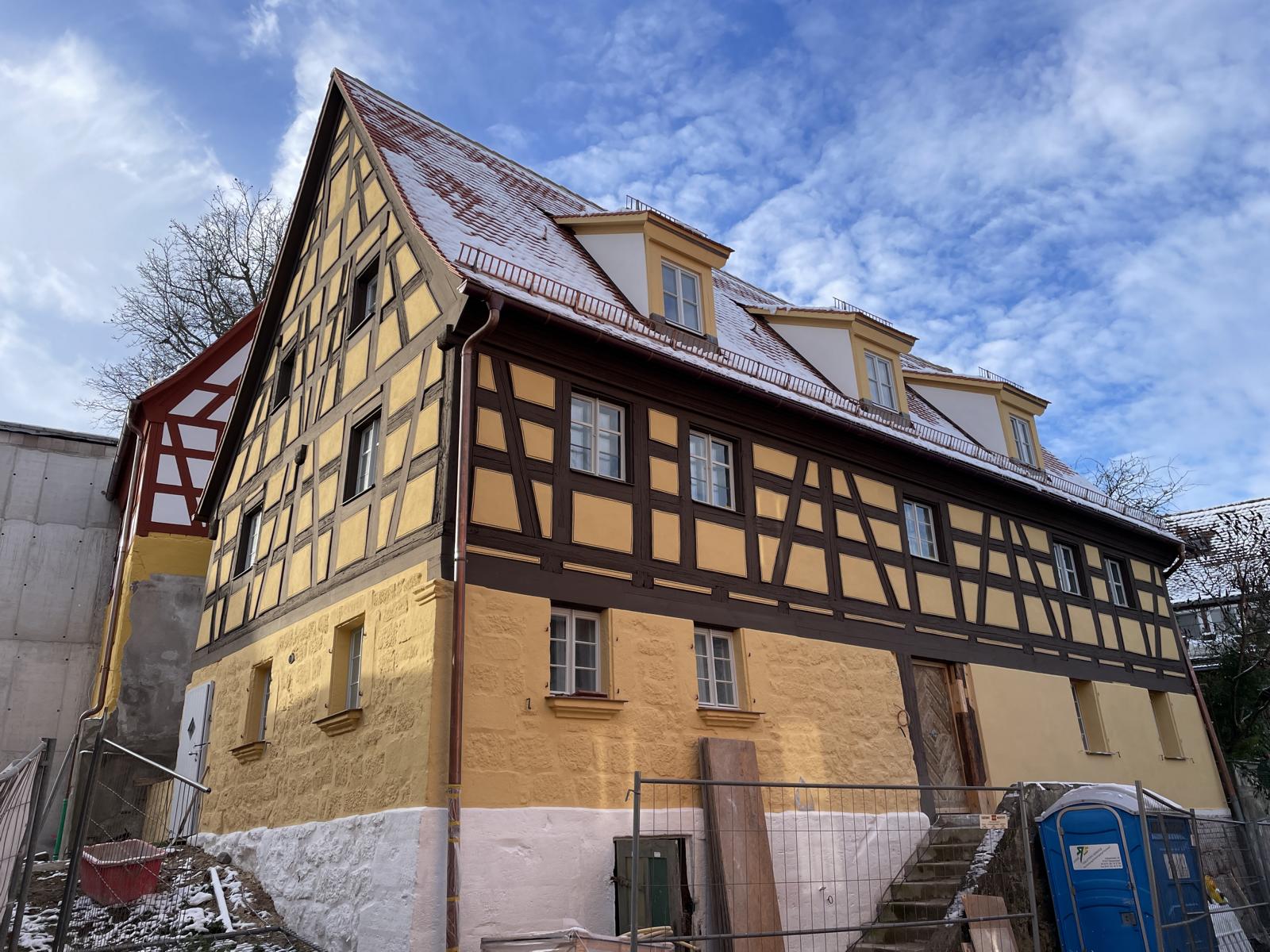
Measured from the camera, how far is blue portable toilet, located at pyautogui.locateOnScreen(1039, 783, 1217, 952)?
8.50 meters

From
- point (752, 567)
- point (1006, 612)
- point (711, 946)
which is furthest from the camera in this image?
point (1006, 612)

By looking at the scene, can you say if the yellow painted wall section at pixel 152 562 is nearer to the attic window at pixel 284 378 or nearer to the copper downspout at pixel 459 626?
the attic window at pixel 284 378

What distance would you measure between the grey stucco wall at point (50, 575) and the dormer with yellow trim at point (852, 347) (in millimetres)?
14776

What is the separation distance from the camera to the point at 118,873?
9.68 metres

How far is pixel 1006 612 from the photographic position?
1402 cm

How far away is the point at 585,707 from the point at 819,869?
10.6 feet

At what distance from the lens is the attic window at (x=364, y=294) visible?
11820 millimetres

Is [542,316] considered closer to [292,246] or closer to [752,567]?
[752,567]

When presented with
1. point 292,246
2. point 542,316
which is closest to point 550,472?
point 542,316

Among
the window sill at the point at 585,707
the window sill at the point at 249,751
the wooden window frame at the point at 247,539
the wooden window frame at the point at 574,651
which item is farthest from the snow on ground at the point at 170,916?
the wooden window frame at the point at 247,539

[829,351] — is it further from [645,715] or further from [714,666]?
[645,715]

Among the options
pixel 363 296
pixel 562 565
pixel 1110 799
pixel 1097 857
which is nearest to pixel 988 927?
pixel 1097 857

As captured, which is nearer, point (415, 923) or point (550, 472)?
point (415, 923)

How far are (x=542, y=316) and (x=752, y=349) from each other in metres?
4.79
